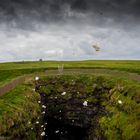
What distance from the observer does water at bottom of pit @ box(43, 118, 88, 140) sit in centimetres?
5469

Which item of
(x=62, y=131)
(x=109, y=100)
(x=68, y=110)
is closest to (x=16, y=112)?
(x=109, y=100)

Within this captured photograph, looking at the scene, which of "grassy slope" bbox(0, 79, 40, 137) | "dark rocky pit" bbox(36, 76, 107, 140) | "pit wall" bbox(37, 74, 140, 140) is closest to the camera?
"grassy slope" bbox(0, 79, 40, 137)

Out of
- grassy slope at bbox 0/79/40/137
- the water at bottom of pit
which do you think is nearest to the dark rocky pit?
the water at bottom of pit

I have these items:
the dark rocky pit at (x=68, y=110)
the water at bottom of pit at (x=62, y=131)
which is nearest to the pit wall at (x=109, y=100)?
the dark rocky pit at (x=68, y=110)

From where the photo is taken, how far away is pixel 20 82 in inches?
2029

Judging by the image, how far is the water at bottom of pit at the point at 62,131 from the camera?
54.7m

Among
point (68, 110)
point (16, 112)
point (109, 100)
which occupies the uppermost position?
point (16, 112)

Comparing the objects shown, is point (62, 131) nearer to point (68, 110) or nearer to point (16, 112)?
point (68, 110)

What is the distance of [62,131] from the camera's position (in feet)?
188

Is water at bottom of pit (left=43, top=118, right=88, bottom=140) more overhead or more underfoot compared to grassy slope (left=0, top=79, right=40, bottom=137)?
more underfoot

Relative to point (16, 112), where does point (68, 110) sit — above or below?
below

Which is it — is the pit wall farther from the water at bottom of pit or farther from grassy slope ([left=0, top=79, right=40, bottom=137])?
grassy slope ([left=0, top=79, right=40, bottom=137])

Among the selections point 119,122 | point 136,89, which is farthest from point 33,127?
point 136,89

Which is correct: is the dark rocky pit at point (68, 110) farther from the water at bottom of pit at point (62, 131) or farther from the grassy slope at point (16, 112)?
the grassy slope at point (16, 112)
